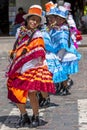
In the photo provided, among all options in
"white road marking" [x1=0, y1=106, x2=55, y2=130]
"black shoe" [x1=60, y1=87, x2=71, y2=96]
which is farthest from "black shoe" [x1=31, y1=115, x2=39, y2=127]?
"black shoe" [x1=60, y1=87, x2=71, y2=96]

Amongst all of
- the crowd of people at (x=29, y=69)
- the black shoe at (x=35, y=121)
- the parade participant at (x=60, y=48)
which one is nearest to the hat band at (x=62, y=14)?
the parade participant at (x=60, y=48)

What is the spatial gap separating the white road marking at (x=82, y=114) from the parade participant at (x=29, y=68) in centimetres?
68

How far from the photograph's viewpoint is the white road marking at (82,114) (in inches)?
291

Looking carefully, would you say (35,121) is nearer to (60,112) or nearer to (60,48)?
(60,112)

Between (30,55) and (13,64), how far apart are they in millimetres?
274

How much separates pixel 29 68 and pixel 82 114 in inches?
55.7

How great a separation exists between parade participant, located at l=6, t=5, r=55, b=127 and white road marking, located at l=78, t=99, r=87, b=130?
675 millimetres

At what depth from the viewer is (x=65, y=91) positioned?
10.1 meters

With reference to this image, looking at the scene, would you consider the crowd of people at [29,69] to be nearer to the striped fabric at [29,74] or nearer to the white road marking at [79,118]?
the striped fabric at [29,74]

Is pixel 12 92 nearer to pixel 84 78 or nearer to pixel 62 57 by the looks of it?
pixel 62 57

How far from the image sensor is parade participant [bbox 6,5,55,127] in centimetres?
708

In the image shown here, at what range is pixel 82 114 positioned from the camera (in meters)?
8.09

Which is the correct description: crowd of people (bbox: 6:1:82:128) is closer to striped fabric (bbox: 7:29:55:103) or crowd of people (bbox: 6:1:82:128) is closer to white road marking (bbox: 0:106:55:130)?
striped fabric (bbox: 7:29:55:103)

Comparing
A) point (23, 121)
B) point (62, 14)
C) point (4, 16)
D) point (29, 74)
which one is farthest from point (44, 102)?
point (4, 16)
